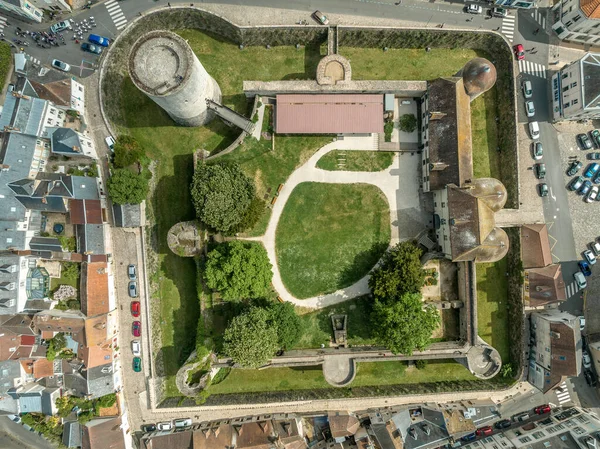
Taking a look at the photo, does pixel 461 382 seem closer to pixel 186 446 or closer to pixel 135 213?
pixel 186 446

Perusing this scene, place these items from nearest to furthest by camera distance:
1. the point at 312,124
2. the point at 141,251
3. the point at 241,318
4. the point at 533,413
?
the point at 241,318
the point at 312,124
the point at 141,251
the point at 533,413

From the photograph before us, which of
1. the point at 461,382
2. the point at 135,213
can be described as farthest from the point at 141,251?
the point at 461,382

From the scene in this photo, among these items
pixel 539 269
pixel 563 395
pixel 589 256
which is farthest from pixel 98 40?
pixel 563 395

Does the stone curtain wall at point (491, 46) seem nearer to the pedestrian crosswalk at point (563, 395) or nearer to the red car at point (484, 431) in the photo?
the pedestrian crosswalk at point (563, 395)

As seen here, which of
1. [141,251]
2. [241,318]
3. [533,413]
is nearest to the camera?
[241,318]

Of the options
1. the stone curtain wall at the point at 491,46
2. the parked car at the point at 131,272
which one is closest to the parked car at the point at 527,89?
the stone curtain wall at the point at 491,46

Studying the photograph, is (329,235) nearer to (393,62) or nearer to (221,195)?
(221,195)

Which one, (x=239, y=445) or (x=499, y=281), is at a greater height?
(x=499, y=281)

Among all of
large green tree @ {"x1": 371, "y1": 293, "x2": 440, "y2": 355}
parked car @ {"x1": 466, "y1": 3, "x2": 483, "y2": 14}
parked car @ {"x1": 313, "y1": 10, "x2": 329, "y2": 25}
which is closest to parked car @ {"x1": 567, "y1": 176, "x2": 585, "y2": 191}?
parked car @ {"x1": 466, "y1": 3, "x2": 483, "y2": 14}
